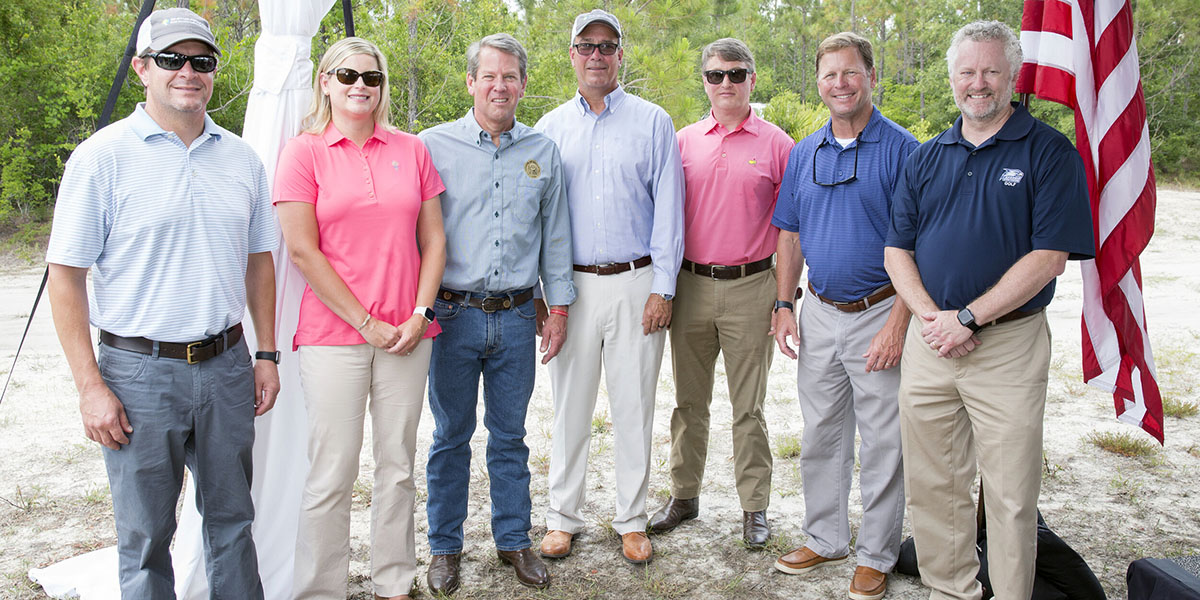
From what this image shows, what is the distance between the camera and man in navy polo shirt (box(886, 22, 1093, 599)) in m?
2.74

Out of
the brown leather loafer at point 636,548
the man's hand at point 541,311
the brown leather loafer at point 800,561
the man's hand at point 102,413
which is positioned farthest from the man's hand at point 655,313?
the man's hand at point 102,413

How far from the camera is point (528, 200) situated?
332 centimetres

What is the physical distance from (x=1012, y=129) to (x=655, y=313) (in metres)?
1.50

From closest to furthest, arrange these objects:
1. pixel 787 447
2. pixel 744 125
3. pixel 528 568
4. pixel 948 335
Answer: pixel 948 335, pixel 528 568, pixel 744 125, pixel 787 447

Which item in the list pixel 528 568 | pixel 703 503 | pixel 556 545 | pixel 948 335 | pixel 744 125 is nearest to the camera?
pixel 948 335

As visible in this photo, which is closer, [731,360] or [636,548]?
[636,548]

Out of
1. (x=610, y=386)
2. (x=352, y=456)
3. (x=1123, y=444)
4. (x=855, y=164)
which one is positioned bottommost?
(x=1123, y=444)

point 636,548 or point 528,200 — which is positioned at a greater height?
point 528,200

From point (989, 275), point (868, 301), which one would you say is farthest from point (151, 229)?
point (989, 275)

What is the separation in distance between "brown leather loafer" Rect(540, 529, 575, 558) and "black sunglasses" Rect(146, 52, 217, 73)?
2295mm

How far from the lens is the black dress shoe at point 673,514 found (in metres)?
3.98

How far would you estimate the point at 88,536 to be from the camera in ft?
12.7

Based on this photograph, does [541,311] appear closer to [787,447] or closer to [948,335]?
[948,335]

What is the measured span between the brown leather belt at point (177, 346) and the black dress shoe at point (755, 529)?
2.39m
